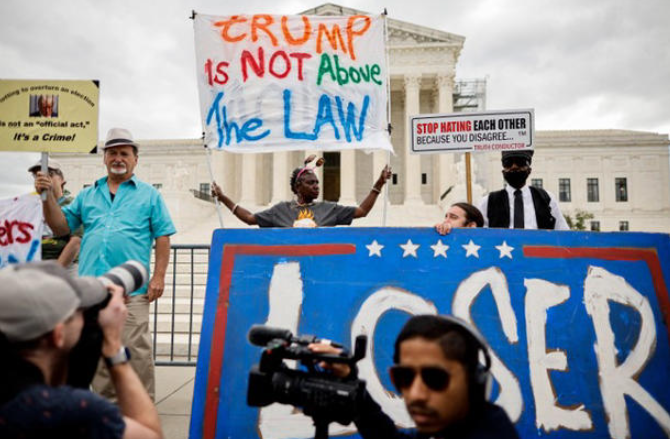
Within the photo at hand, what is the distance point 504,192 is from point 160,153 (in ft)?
165

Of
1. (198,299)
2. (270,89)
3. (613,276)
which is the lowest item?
(198,299)

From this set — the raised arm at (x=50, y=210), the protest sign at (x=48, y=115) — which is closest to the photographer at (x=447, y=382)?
the raised arm at (x=50, y=210)

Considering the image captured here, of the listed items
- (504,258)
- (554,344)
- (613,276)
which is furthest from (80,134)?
(613,276)

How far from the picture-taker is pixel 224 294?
7.63 feet

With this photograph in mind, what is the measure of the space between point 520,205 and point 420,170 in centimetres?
2668

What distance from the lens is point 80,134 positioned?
3.13m

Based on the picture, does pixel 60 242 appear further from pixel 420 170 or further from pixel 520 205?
pixel 420 170

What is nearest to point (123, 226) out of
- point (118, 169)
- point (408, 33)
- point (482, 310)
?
point (118, 169)

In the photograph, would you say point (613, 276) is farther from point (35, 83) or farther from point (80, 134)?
point (35, 83)

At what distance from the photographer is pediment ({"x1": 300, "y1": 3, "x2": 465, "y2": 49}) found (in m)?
27.8

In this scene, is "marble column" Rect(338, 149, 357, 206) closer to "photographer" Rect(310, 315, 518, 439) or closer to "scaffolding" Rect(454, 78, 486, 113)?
"scaffolding" Rect(454, 78, 486, 113)

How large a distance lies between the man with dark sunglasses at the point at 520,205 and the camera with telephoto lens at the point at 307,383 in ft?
7.53

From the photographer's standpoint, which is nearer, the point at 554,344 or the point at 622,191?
the point at 554,344

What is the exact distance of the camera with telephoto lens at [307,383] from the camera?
1.20 metres
